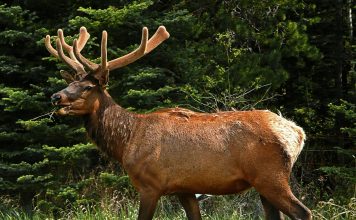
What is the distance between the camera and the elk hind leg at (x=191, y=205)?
23.4 feet

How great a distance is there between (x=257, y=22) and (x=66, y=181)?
4.54 metres

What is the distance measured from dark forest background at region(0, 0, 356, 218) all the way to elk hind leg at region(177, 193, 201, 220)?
3413 millimetres

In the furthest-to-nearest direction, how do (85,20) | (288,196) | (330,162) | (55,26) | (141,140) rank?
(330,162) < (55,26) < (85,20) < (141,140) < (288,196)

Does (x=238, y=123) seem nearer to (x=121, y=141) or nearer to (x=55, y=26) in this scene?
(x=121, y=141)

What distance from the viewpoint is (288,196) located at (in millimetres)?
6438

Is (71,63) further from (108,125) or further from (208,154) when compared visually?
(208,154)

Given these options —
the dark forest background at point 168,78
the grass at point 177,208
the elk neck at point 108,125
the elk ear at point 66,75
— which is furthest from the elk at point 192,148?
the dark forest background at point 168,78

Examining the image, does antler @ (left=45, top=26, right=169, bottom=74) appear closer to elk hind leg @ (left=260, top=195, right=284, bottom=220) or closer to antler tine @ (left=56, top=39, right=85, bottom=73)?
antler tine @ (left=56, top=39, right=85, bottom=73)

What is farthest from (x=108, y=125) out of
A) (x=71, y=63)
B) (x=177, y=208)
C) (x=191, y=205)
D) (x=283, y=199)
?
(x=177, y=208)

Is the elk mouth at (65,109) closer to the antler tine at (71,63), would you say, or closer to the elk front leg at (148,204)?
the antler tine at (71,63)

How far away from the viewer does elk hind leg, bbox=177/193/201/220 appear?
7117 millimetres

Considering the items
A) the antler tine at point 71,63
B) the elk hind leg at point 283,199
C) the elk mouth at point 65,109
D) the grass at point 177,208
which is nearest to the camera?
the elk hind leg at point 283,199

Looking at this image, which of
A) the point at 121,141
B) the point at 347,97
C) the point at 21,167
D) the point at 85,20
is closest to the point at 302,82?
the point at 347,97

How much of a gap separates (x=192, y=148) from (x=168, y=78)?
4591mm
